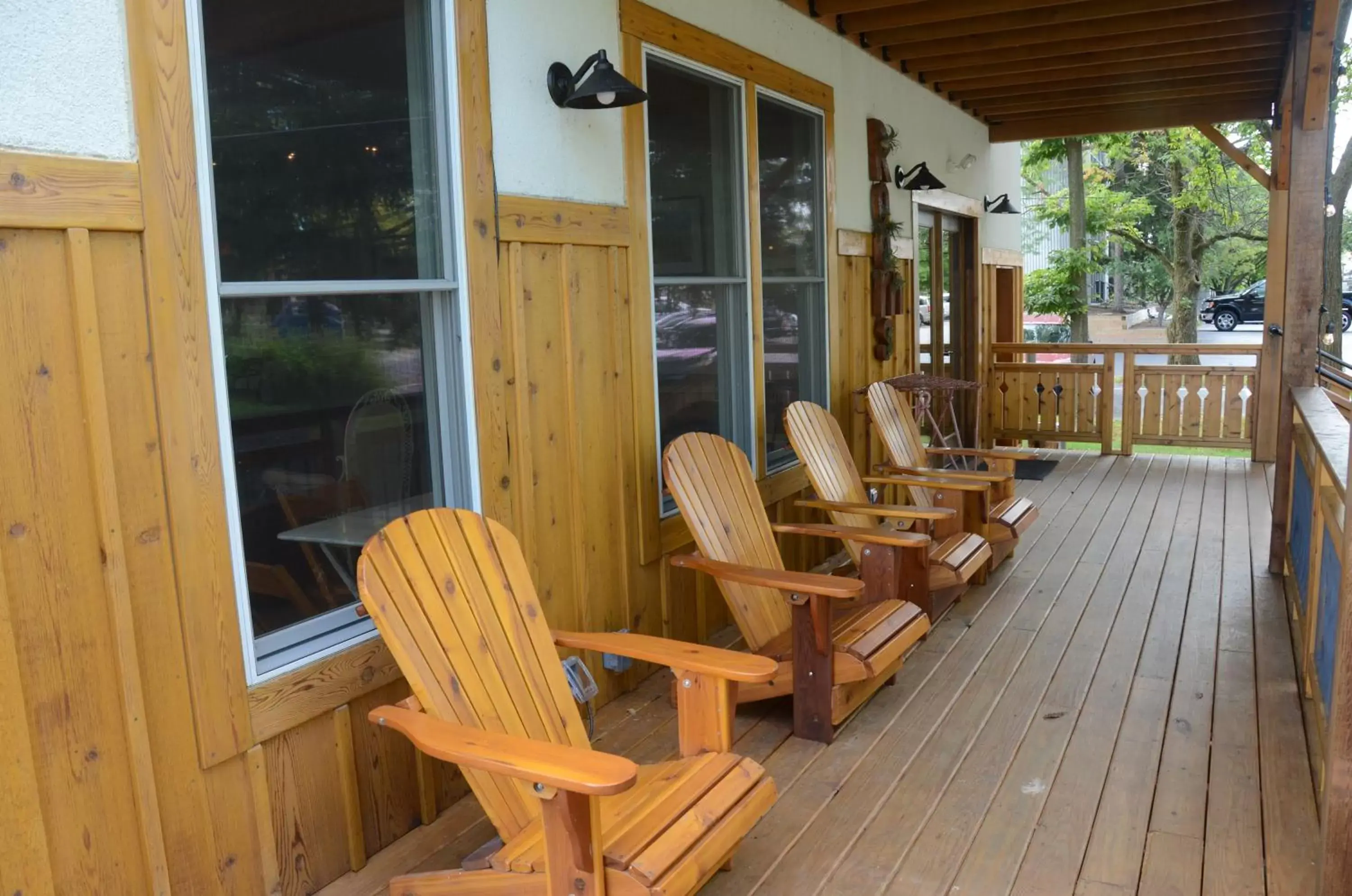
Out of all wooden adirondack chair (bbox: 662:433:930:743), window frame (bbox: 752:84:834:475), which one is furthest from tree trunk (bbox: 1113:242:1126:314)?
wooden adirondack chair (bbox: 662:433:930:743)

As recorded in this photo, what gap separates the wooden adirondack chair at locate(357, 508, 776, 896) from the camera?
5.91 ft

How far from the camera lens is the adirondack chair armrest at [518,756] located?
66.3 inches

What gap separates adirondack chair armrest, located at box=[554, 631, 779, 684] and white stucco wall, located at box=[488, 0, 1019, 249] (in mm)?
1246

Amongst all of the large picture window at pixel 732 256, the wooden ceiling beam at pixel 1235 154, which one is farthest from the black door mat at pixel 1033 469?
the large picture window at pixel 732 256

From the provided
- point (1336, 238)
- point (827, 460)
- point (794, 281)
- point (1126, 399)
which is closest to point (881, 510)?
point (827, 460)

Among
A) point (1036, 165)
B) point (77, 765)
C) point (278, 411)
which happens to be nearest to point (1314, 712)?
point (278, 411)

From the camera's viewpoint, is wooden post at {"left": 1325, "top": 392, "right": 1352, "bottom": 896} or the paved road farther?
the paved road

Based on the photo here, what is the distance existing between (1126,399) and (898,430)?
3.70 m

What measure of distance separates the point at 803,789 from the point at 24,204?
2216 millimetres

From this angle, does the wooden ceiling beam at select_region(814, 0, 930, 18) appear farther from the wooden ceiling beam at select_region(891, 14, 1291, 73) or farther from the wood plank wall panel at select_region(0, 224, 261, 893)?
the wood plank wall panel at select_region(0, 224, 261, 893)

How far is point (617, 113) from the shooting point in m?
3.39

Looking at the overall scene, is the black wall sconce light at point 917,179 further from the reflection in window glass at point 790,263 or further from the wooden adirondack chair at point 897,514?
the wooden adirondack chair at point 897,514

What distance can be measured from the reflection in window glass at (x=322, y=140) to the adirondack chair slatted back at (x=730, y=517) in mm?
1111

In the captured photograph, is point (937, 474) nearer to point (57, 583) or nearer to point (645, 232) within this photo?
point (645, 232)
